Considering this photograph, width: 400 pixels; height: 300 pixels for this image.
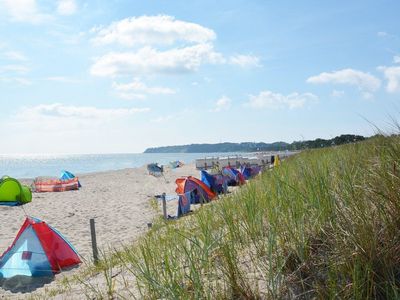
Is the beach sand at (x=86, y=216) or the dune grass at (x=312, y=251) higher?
the dune grass at (x=312, y=251)

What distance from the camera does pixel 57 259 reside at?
21.6 ft

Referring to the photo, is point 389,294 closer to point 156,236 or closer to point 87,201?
point 156,236

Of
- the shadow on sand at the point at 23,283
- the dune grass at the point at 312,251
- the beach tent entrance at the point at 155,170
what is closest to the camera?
the dune grass at the point at 312,251

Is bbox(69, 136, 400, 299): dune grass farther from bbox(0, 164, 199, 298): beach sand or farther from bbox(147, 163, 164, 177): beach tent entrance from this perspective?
bbox(147, 163, 164, 177): beach tent entrance

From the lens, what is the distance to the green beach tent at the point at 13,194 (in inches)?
602

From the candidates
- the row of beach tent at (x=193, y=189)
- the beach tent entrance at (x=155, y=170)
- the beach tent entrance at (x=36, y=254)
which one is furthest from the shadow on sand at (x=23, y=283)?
the beach tent entrance at (x=155, y=170)

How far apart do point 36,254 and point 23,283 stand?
62 centimetres

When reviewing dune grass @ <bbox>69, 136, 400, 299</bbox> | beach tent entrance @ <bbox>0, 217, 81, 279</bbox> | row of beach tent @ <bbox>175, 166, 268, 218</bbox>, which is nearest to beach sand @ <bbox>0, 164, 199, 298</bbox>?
beach tent entrance @ <bbox>0, 217, 81, 279</bbox>

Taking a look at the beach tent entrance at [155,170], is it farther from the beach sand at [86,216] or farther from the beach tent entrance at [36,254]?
the beach tent entrance at [36,254]

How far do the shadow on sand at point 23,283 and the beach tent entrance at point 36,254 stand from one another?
9cm

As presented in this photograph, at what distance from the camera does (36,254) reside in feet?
21.2

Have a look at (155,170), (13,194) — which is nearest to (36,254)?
(13,194)

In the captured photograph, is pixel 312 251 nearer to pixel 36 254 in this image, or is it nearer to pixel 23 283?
pixel 23 283

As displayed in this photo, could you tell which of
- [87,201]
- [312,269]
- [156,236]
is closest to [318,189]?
[312,269]
